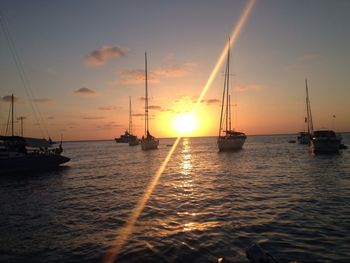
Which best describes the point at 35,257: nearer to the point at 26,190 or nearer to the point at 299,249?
the point at 299,249

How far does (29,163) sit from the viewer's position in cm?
4041

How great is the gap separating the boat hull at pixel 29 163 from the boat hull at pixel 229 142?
1495 inches

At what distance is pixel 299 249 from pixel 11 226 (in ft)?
43.0

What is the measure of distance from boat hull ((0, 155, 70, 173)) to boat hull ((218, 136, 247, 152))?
3798 centimetres

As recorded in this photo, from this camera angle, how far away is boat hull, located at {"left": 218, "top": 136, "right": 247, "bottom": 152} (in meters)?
69.8

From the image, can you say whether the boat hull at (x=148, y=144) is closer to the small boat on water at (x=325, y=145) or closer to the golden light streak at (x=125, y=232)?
the small boat on water at (x=325, y=145)

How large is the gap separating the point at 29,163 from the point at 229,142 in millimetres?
45525

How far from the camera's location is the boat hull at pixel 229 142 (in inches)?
2749

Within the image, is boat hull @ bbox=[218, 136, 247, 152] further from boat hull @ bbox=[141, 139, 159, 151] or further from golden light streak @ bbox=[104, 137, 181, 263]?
golden light streak @ bbox=[104, 137, 181, 263]

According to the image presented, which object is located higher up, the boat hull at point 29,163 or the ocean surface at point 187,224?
the boat hull at point 29,163

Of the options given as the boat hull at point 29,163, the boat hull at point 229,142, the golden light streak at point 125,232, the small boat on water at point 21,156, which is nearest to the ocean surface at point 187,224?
the golden light streak at point 125,232

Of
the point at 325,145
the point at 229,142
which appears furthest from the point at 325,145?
the point at 229,142

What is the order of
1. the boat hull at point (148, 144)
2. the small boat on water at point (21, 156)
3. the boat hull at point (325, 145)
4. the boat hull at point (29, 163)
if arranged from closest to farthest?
the boat hull at point (29, 163) < the small boat on water at point (21, 156) < the boat hull at point (325, 145) < the boat hull at point (148, 144)

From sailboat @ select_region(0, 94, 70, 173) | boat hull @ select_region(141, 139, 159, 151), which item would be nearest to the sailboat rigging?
sailboat @ select_region(0, 94, 70, 173)
